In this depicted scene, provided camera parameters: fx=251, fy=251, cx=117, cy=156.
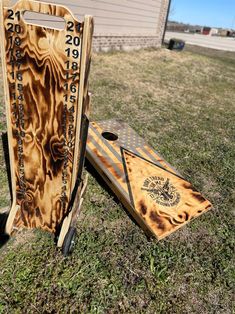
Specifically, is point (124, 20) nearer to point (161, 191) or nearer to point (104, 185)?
point (104, 185)

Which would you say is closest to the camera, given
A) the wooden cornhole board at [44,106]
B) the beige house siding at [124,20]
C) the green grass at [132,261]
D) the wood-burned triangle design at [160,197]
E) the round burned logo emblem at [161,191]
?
the wooden cornhole board at [44,106]

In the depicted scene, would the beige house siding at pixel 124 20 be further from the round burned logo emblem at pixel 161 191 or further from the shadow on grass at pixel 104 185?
the round burned logo emblem at pixel 161 191

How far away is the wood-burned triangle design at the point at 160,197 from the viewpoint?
9.90 feet

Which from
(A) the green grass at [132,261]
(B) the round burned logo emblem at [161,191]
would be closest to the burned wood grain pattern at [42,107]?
(A) the green grass at [132,261]

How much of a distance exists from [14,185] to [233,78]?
11.1 m

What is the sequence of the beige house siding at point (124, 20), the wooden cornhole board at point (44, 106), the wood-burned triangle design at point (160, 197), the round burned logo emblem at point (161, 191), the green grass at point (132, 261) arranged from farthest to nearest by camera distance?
the beige house siding at point (124, 20) < the round burned logo emblem at point (161, 191) < the wood-burned triangle design at point (160, 197) < the green grass at point (132, 261) < the wooden cornhole board at point (44, 106)

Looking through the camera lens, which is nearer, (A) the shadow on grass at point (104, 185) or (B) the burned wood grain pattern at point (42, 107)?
(B) the burned wood grain pattern at point (42, 107)

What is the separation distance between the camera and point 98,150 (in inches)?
151

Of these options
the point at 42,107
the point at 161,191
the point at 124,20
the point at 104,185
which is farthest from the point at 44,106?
the point at 124,20

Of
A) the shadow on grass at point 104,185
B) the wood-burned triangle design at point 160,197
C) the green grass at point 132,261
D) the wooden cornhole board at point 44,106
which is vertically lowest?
the green grass at point 132,261

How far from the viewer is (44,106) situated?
210cm


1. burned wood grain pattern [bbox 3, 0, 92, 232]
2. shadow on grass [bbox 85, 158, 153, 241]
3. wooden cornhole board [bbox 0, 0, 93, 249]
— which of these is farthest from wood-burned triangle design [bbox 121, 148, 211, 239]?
burned wood grain pattern [bbox 3, 0, 92, 232]

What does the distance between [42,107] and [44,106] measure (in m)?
0.02

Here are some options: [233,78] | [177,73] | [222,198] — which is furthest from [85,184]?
[233,78]
